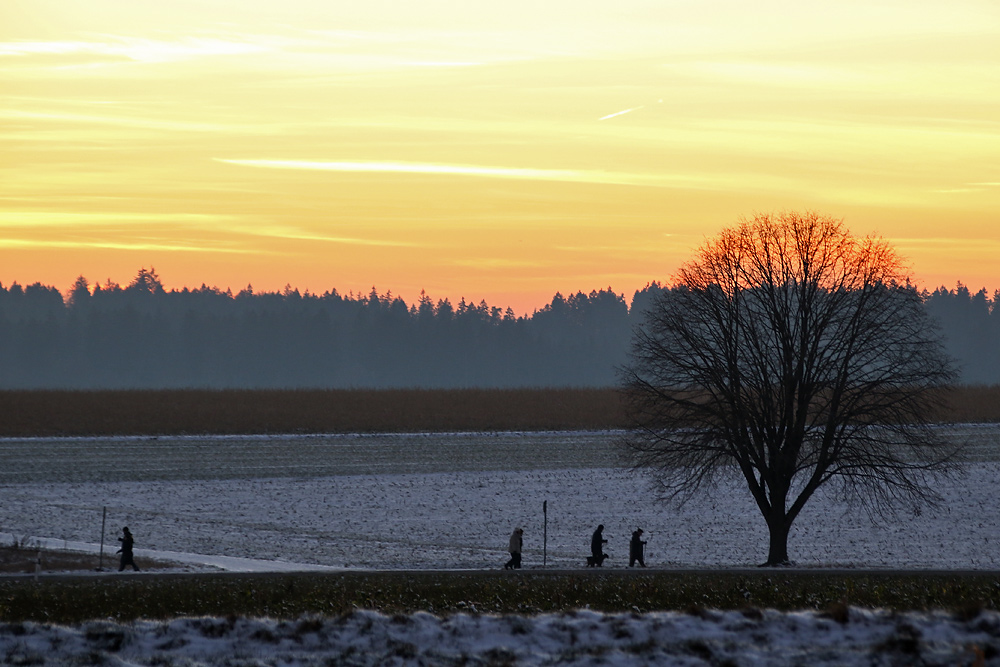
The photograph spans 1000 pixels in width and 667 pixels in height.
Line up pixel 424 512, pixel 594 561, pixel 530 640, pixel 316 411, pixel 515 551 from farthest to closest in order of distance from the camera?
pixel 316 411, pixel 424 512, pixel 594 561, pixel 515 551, pixel 530 640

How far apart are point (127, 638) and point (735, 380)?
20808 mm

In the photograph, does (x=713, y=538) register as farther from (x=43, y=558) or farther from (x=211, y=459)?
(x=211, y=459)

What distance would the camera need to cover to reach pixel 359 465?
47594 millimetres

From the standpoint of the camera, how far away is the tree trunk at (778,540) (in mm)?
28953

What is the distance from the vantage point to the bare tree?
29344 millimetres

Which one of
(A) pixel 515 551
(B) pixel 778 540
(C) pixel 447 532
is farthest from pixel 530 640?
(C) pixel 447 532

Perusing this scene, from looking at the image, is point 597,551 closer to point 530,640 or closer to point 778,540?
point 778,540

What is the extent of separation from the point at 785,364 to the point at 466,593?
49.6 feet

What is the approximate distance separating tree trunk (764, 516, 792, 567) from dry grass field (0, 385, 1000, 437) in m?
34.6

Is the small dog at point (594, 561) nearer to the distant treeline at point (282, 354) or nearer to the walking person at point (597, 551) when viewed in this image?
the walking person at point (597, 551)

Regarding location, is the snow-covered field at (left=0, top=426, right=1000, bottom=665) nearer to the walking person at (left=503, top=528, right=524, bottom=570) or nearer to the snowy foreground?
the snowy foreground

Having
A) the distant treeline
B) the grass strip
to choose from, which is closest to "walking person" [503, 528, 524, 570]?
the grass strip

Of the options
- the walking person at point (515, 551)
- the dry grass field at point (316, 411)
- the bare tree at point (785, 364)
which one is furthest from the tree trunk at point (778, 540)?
the dry grass field at point (316, 411)

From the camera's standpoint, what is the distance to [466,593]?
17906 mm
